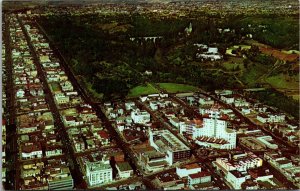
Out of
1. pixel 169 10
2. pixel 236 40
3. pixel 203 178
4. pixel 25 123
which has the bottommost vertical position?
pixel 203 178

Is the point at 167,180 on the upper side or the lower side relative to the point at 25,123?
lower

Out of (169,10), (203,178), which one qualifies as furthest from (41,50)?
(203,178)

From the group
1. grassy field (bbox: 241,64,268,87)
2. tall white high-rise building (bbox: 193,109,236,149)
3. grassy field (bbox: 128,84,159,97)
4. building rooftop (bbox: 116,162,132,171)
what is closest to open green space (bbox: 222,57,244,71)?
grassy field (bbox: 241,64,268,87)

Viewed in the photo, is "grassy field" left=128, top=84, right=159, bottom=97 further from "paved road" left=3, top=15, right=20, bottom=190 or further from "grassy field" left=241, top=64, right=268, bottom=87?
"paved road" left=3, top=15, right=20, bottom=190

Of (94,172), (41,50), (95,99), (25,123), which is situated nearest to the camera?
(94,172)

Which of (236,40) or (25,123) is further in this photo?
(236,40)

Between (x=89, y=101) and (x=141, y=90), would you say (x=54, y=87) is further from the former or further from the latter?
(x=141, y=90)

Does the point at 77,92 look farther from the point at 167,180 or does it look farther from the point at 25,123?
the point at 167,180

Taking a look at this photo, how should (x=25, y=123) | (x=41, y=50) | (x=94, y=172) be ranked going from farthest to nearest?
(x=41, y=50), (x=25, y=123), (x=94, y=172)
